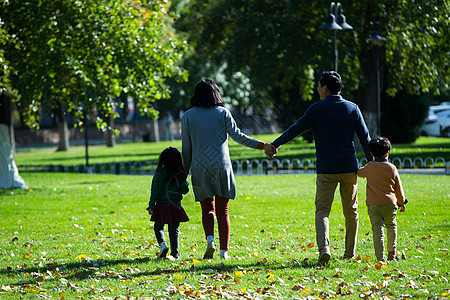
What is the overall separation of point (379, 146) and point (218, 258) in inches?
77.5

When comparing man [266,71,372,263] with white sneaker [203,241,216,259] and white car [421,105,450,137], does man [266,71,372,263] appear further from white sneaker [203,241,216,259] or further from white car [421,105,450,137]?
white car [421,105,450,137]

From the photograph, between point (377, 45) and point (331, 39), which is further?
point (331, 39)

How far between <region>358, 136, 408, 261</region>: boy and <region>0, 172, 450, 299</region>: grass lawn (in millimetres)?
295

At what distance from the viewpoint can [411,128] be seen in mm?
28719

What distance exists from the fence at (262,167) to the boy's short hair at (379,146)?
11354 millimetres

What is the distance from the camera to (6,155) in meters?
16.3

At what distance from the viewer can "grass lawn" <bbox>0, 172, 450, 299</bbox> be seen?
5.55m

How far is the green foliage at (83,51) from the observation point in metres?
14.4

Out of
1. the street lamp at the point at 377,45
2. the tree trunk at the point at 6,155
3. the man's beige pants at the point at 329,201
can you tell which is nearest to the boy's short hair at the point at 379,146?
the man's beige pants at the point at 329,201

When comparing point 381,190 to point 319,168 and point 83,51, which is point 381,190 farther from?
point 83,51

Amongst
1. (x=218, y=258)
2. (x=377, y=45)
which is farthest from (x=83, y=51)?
(x=377, y=45)

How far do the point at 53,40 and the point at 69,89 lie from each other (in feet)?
4.15

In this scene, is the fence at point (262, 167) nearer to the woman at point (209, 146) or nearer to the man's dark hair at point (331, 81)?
the man's dark hair at point (331, 81)

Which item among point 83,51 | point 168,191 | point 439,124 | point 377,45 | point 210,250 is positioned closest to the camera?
point 210,250
